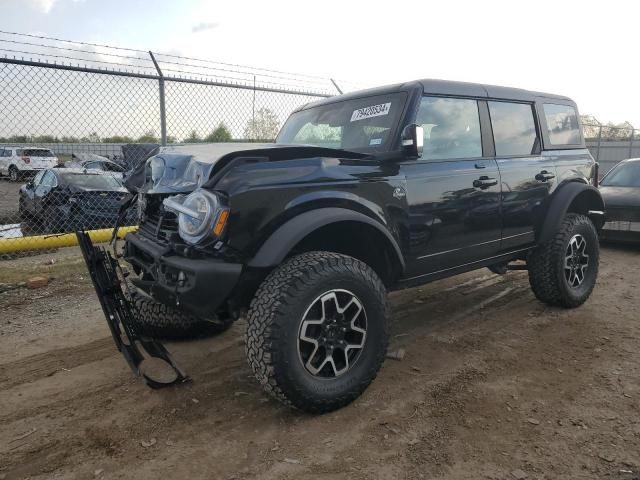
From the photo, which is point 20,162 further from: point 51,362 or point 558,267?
point 558,267

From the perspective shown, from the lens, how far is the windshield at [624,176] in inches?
301

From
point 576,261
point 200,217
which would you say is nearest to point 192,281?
point 200,217

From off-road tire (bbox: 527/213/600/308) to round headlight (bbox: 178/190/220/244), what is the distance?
3.19 metres

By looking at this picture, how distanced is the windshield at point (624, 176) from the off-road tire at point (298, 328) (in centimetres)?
666

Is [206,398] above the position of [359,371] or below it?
below

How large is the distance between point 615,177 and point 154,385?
→ 26.5ft

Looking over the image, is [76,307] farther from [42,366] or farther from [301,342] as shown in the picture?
[301,342]

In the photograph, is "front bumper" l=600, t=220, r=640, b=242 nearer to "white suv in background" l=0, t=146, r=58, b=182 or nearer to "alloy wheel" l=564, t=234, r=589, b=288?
"alloy wheel" l=564, t=234, r=589, b=288

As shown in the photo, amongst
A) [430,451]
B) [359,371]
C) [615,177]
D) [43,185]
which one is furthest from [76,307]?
[615,177]

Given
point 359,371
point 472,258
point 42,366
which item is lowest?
point 42,366

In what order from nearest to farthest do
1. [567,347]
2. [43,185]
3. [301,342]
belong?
[301,342]
[567,347]
[43,185]

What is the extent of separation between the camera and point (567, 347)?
3.75 meters

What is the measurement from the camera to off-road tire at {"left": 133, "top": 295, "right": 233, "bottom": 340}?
3605mm

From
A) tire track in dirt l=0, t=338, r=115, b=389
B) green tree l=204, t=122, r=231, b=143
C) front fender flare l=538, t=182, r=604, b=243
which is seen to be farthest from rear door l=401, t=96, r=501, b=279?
green tree l=204, t=122, r=231, b=143
